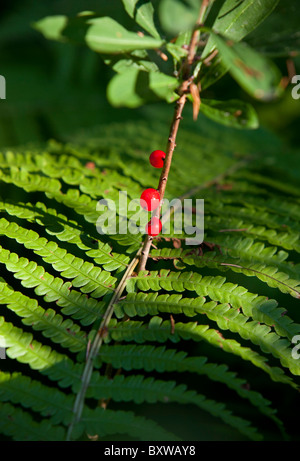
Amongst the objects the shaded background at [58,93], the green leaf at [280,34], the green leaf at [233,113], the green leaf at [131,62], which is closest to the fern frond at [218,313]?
the green leaf at [233,113]

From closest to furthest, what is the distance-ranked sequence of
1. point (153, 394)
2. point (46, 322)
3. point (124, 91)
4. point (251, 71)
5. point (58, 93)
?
point (251, 71)
point (124, 91)
point (153, 394)
point (46, 322)
point (58, 93)

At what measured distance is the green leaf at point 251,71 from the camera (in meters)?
0.68

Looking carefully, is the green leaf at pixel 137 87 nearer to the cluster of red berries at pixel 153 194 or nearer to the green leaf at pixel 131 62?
the green leaf at pixel 131 62

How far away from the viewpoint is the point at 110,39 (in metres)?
0.80

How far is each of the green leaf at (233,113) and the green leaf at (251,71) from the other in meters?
0.14

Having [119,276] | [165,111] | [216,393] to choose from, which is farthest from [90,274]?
[165,111]

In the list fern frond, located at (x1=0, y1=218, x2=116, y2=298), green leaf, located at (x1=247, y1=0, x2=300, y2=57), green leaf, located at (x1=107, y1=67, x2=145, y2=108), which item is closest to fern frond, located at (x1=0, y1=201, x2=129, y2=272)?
fern frond, located at (x1=0, y1=218, x2=116, y2=298)

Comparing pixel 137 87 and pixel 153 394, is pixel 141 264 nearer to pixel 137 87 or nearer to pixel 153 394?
pixel 153 394

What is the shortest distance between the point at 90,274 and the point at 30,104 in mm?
2340

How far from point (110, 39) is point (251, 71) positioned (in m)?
0.28

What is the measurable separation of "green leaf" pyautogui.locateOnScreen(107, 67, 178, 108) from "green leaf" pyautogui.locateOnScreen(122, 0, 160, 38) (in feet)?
0.34

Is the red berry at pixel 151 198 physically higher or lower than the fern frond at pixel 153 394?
higher

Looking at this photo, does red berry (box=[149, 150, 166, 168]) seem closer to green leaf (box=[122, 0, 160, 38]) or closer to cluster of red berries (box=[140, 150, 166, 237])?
cluster of red berries (box=[140, 150, 166, 237])

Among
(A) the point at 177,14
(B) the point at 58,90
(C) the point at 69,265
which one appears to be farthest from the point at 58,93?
(A) the point at 177,14
